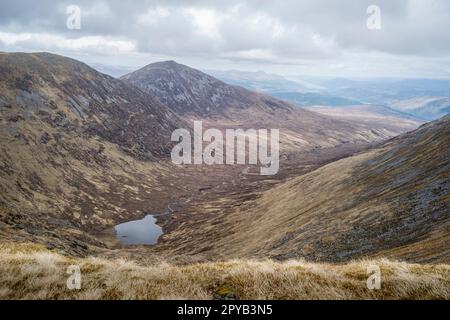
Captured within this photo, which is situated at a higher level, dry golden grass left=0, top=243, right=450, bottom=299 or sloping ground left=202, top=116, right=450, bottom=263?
dry golden grass left=0, top=243, right=450, bottom=299

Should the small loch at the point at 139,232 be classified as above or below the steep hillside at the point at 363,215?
below

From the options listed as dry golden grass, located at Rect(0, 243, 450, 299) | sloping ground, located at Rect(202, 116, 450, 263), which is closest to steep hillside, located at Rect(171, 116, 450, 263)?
sloping ground, located at Rect(202, 116, 450, 263)

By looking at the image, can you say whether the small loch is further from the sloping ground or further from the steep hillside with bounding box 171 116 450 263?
the sloping ground

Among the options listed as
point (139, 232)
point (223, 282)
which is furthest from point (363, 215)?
point (139, 232)

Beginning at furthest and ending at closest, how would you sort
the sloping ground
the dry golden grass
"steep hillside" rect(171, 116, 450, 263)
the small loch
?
the small loch
"steep hillside" rect(171, 116, 450, 263)
the sloping ground
the dry golden grass

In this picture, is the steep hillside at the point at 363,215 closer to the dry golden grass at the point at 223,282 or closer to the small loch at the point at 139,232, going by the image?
the dry golden grass at the point at 223,282

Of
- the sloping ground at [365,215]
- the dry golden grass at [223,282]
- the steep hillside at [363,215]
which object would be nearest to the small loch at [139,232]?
the steep hillside at [363,215]
